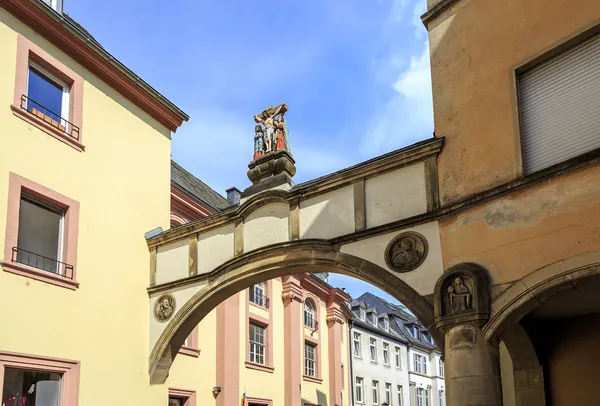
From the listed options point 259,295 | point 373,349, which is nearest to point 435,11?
point 259,295

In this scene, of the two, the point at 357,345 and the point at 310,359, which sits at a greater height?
the point at 357,345

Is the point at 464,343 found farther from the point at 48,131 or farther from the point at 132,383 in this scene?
the point at 48,131

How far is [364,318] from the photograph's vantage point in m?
45.9

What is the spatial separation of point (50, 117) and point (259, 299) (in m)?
11.4

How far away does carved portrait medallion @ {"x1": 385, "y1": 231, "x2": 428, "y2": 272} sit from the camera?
10.1 metres

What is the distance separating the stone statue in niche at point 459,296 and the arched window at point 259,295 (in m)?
12.9

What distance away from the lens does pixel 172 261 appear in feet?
44.7

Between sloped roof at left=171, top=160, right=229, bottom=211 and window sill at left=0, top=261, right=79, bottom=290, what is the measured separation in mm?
8211

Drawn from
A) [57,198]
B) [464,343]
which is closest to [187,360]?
[57,198]

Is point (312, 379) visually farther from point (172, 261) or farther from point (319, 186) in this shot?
point (319, 186)

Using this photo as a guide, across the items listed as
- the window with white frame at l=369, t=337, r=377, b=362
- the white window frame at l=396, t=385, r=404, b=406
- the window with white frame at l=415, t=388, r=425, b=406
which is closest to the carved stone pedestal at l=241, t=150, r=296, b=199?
the window with white frame at l=369, t=337, r=377, b=362

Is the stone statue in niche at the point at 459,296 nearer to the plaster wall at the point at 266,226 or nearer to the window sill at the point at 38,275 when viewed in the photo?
the plaster wall at the point at 266,226

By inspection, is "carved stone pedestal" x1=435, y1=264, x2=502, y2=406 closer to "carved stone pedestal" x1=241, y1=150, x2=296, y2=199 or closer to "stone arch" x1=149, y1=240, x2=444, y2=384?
"stone arch" x1=149, y1=240, x2=444, y2=384

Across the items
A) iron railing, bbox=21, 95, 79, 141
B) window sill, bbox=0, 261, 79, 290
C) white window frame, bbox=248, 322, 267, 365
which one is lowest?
white window frame, bbox=248, 322, 267, 365
